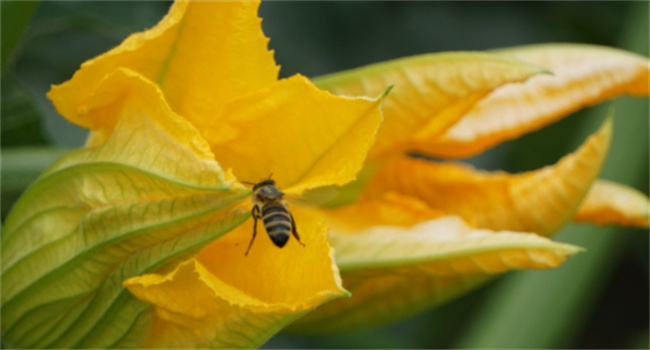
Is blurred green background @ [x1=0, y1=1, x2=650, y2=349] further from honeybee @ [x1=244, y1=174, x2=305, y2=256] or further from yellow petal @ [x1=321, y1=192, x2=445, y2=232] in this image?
honeybee @ [x1=244, y1=174, x2=305, y2=256]

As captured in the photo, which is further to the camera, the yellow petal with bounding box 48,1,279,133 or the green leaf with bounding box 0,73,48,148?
the green leaf with bounding box 0,73,48,148

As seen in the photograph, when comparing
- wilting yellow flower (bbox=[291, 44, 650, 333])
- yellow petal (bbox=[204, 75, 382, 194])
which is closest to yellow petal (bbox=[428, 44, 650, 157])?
wilting yellow flower (bbox=[291, 44, 650, 333])

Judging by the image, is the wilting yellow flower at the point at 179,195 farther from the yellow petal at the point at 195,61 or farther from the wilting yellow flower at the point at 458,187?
the wilting yellow flower at the point at 458,187

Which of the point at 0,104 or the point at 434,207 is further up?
the point at 0,104

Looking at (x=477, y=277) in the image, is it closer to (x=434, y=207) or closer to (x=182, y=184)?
(x=434, y=207)

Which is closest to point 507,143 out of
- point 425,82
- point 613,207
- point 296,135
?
point 613,207

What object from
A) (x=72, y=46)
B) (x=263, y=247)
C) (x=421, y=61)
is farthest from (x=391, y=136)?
(x=72, y=46)
